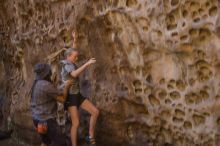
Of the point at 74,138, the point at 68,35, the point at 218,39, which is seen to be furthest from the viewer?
the point at 68,35

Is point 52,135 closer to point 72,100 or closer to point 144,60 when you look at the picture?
point 72,100

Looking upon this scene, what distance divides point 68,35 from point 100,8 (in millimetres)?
814

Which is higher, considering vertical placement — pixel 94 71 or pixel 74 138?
pixel 94 71

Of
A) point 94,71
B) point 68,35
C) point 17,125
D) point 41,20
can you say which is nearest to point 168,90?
point 94,71

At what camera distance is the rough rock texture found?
195 inches

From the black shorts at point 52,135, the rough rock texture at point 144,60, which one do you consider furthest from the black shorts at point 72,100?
the rough rock texture at point 144,60

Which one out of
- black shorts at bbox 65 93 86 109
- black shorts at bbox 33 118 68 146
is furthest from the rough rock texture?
black shorts at bbox 33 118 68 146

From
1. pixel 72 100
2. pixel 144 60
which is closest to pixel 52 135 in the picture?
pixel 72 100

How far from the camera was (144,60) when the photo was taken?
5.60 metres

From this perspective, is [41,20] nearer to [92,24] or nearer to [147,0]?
[92,24]

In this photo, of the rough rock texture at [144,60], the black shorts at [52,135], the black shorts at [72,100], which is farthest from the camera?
the black shorts at [72,100]

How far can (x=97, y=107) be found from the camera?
20.6 ft

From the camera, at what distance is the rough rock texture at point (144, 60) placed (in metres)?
4.95

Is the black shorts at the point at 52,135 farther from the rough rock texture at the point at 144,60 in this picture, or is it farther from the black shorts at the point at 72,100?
the rough rock texture at the point at 144,60
